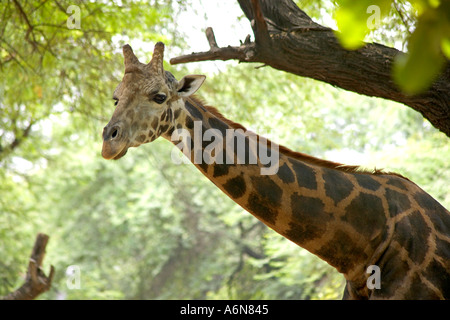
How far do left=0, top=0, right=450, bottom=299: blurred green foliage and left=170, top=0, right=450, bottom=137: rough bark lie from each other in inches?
107

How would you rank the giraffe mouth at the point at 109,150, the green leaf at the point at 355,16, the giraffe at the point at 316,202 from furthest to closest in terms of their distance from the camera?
the giraffe at the point at 316,202 < the giraffe mouth at the point at 109,150 < the green leaf at the point at 355,16

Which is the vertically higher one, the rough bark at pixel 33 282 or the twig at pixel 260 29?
the twig at pixel 260 29

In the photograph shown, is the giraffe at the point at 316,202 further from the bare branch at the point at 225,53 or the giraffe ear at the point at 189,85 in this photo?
the bare branch at the point at 225,53

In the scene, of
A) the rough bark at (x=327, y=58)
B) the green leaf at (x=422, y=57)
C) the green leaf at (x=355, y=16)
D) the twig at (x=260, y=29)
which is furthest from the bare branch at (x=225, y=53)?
the green leaf at (x=422, y=57)

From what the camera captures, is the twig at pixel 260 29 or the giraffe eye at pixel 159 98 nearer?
the giraffe eye at pixel 159 98

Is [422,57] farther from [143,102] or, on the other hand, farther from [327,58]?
[327,58]

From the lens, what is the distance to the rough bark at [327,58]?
4.84 m

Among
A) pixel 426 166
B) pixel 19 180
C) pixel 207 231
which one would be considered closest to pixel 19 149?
pixel 19 180

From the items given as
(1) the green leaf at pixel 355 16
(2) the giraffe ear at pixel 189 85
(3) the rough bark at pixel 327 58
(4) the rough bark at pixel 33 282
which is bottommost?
(4) the rough bark at pixel 33 282

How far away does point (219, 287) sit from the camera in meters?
20.4

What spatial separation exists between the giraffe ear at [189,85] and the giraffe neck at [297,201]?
0.11 m

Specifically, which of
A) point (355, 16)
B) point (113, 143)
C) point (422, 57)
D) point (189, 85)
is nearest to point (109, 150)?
point (113, 143)

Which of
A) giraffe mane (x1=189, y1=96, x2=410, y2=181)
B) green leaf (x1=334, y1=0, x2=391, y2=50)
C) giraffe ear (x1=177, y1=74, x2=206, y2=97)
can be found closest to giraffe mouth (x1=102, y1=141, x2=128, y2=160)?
giraffe ear (x1=177, y1=74, x2=206, y2=97)

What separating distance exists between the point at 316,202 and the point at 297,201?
15 centimetres
